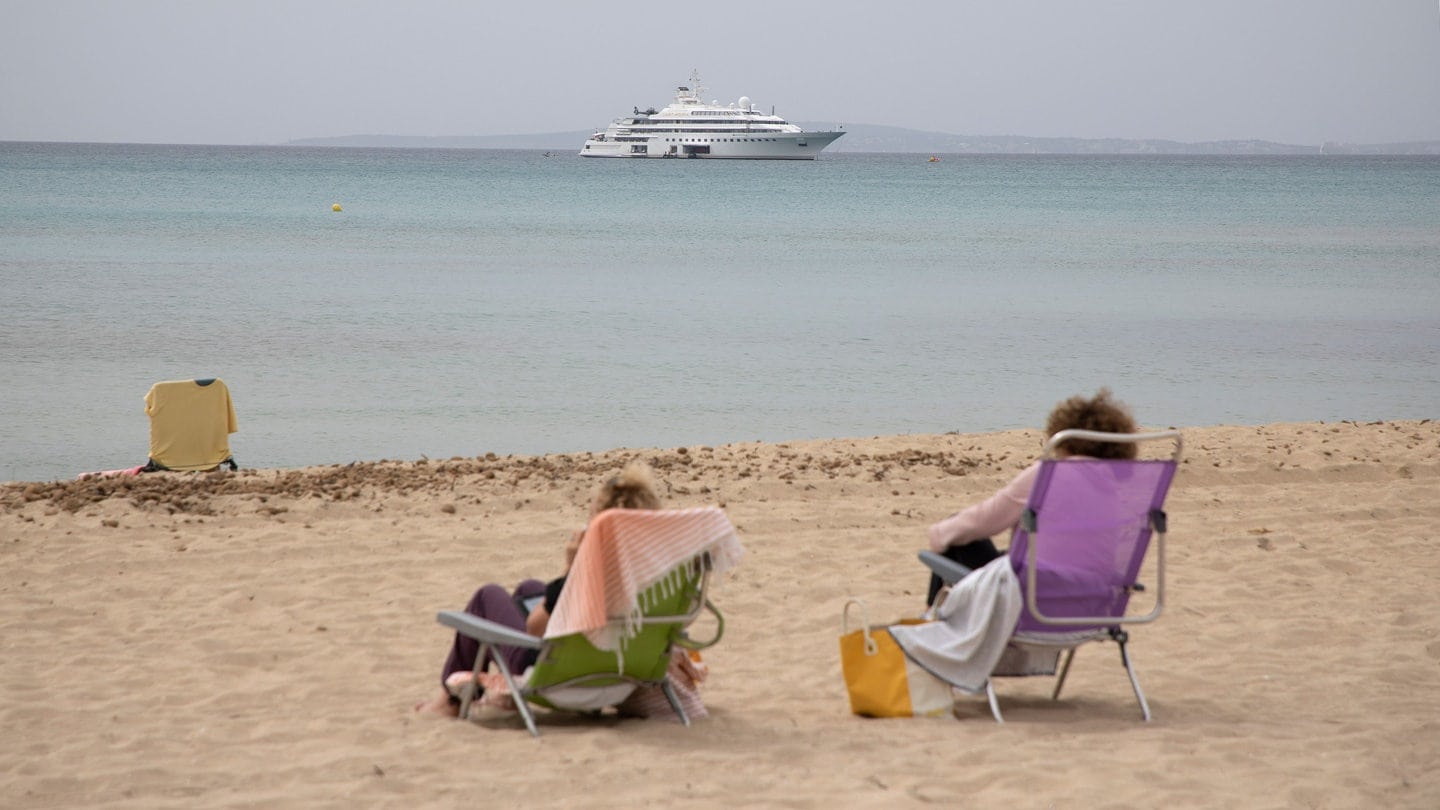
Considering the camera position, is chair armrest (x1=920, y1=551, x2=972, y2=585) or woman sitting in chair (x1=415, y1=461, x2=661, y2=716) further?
chair armrest (x1=920, y1=551, x2=972, y2=585)

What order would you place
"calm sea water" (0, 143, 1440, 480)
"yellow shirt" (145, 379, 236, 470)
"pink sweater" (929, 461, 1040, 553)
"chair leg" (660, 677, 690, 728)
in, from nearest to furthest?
"pink sweater" (929, 461, 1040, 553) → "chair leg" (660, 677, 690, 728) → "yellow shirt" (145, 379, 236, 470) → "calm sea water" (0, 143, 1440, 480)

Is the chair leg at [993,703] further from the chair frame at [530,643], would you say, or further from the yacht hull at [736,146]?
the yacht hull at [736,146]

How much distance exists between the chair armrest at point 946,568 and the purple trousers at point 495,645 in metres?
1.24

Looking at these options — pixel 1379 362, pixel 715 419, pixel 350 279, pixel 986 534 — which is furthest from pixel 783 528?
pixel 350 279

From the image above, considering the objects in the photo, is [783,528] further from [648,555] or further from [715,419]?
[715,419]

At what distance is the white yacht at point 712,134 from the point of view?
110812 mm

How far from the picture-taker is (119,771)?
3.63 metres

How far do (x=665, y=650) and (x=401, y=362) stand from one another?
1133 cm

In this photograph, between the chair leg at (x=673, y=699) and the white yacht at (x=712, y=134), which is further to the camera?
the white yacht at (x=712, y=134)

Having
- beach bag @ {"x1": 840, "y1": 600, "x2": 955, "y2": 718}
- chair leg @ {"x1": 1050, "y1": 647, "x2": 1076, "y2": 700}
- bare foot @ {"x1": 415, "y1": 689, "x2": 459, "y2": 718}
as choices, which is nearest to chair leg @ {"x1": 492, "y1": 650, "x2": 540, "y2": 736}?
bare foot @ {"x1": 415, "y1": 689, "x2": 459, "y2": 718}

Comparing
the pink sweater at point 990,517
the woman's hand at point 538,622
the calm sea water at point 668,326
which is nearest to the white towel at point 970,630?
the pink sweater at point 990,517

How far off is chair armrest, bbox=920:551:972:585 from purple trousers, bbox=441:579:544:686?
48.9 inches

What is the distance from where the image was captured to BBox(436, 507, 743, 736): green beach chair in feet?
12.3

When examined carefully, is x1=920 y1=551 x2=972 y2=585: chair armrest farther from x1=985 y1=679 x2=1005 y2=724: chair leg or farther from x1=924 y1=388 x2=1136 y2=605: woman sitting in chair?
x1=985 y1=679 x2=1005 y2=724: chair leg
